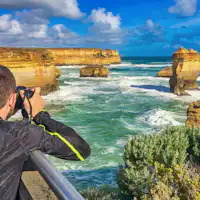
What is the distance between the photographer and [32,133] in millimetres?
1578

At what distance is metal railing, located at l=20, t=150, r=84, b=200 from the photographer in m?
1.42

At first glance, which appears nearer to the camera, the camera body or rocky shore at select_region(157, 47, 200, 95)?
the camera body

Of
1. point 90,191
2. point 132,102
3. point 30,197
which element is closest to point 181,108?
point 132,102

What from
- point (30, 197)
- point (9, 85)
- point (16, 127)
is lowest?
point (30, 197)

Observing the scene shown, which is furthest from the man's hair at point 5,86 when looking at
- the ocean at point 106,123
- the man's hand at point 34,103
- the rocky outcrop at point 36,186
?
the ocean at point 106,123

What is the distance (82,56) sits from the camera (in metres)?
109

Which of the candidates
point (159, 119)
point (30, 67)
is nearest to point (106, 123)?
point (159, 119)

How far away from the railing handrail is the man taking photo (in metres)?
0.09

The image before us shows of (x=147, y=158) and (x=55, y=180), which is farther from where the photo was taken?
(x=147, y=158)

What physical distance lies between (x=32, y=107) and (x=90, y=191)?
3726 millimetres

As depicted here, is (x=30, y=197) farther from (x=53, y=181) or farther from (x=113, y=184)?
(x=113, y=184)

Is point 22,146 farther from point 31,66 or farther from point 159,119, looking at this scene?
point 31,66

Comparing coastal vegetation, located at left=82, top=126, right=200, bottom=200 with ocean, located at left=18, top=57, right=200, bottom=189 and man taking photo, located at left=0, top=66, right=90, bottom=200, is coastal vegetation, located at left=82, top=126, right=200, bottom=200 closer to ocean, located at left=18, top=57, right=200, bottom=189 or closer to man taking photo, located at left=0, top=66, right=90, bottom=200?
ocean, located at left=18, top=57, right=200, bottom=189

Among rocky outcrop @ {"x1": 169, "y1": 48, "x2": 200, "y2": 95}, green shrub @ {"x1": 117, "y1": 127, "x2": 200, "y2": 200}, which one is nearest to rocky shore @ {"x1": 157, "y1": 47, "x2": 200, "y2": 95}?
rocky outcrop @ {"x1": 169, "y1": 48, "x2": 200, "y2": 95}
